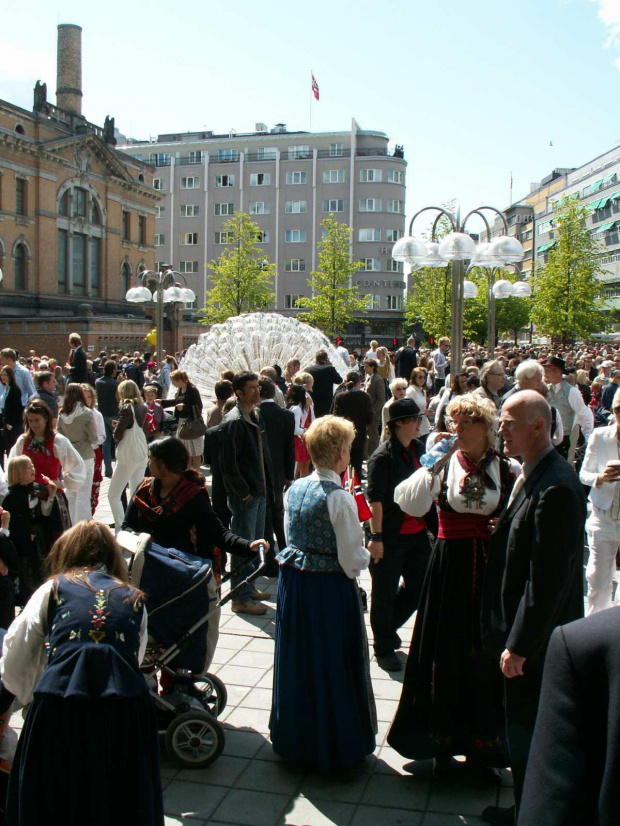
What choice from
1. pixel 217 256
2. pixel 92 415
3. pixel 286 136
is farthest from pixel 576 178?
pixel 92 415

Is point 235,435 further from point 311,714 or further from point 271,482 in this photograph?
point 311,714

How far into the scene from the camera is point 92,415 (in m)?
9.40

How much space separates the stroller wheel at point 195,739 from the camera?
15.1 ft

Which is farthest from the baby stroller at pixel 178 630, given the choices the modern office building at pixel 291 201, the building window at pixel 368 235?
the building window at pixel 368 235

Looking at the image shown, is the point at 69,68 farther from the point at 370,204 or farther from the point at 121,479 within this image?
the point at 121,479

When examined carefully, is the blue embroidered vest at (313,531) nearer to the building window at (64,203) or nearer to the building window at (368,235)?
the building window at (64,203)

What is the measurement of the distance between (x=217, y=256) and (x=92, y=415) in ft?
234

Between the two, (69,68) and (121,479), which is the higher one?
(69,68)

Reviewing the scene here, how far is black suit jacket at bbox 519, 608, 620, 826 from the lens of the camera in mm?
1507

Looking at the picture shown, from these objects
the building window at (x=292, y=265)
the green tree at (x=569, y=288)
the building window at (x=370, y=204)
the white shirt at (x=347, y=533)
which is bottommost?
the white shirt at (x=347, y=533)

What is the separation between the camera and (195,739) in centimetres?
467

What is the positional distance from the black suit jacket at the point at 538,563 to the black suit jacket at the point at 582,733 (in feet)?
6.50

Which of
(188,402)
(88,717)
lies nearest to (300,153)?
(188,402)

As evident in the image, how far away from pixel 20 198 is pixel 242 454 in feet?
152
